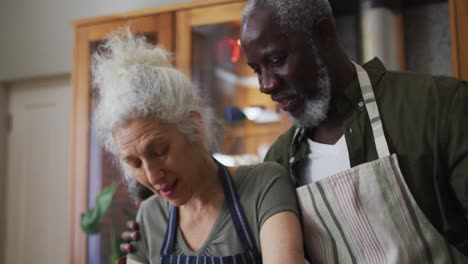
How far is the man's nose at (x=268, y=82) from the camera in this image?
1245 millimetres

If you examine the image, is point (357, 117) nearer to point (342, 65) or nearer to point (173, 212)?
point (342, 65)

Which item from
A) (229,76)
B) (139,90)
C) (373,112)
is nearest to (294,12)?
(373,112)

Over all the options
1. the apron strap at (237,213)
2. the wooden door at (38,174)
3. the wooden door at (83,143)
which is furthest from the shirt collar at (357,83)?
the wooden door at (38,174)

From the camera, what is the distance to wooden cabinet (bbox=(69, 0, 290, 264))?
8.25 feet

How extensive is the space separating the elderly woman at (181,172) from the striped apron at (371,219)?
8 centimetres

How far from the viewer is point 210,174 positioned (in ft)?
4.08

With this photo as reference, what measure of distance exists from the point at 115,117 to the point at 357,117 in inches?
21.6

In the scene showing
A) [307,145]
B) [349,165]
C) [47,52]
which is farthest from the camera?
[47,52]

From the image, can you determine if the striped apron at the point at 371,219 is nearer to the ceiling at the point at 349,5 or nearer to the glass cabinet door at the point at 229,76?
the glass cabinet door at the point at 229,76

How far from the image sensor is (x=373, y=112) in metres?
1.20

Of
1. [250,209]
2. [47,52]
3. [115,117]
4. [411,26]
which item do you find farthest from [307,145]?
[47,52]

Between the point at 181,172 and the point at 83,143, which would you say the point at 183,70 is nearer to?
the point at 83,143

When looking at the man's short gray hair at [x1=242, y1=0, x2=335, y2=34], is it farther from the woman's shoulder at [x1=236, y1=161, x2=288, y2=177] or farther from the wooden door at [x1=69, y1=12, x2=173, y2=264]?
the wooden door at [x1=69, y1=12, x2=173, y2=264]

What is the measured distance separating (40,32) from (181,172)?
2819 mm
